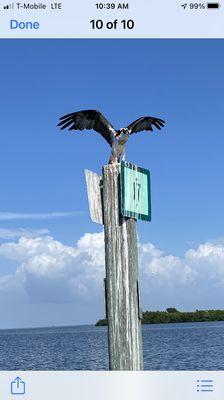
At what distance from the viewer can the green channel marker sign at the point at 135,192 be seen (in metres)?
5.22

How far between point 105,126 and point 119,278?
3.86 meters

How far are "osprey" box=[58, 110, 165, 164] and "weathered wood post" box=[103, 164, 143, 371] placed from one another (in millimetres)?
1591

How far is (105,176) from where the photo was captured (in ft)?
17.6

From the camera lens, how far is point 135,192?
532cm

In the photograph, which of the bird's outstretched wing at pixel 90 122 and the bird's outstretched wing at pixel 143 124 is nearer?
the bird's outstretched wing at pixel 90 122

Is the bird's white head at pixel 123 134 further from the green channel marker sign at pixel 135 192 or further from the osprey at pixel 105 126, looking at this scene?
the green channel marker sign at pixel 135 192

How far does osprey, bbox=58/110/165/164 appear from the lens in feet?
24.9
